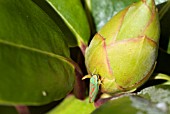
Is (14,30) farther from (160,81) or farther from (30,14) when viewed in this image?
(160,81)

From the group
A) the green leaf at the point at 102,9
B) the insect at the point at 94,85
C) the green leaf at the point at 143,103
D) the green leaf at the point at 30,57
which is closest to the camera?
the green leaf at the point at 30,57

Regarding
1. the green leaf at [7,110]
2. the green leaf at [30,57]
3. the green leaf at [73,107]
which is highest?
the green leaf at [30,57]

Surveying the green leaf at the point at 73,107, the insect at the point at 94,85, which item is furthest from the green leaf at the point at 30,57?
the green leaf at the point at 73,107

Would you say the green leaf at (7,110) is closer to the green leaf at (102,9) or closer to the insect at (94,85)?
the insect at (94,85)

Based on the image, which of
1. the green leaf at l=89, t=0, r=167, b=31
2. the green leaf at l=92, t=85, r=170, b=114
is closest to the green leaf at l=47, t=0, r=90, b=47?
the green leaf at l=89, t=0, r=167, b=31

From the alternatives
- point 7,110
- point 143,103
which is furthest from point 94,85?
point 7,110

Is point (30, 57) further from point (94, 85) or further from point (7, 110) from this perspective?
point (7, 110)

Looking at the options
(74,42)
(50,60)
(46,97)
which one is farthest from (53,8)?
(46,97)
